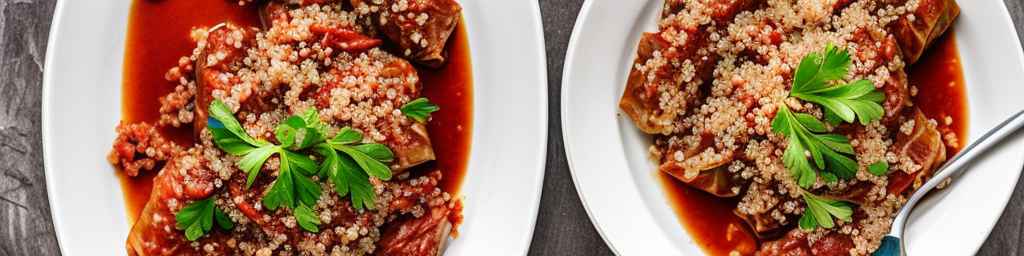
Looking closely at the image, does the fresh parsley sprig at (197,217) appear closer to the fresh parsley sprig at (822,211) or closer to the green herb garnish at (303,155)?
the green herb garnish at (303,155)

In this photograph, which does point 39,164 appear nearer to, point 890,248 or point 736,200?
point 736,200

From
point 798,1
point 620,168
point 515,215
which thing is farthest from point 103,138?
point 798,1

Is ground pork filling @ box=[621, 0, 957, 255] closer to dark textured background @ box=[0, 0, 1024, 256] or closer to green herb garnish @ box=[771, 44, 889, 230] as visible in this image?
green herb garnish @ box=[771, 44, 889, 230]

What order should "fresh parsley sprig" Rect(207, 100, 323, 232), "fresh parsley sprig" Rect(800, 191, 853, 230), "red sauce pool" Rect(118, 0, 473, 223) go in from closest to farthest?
"fresh parsley sprig" Rect(207, 100, 323, 232) < "fresh parsley sprig" Rect(800, 191, 853, 230) < "red sauce pool" Rect(118, 0, 473, 223)

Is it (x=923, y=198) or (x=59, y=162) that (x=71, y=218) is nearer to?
(x=59, y=162)

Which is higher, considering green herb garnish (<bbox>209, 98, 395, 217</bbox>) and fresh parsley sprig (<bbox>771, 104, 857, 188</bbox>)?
green herb garnish (<bbox>209, 98, 395, 217</bbox>)

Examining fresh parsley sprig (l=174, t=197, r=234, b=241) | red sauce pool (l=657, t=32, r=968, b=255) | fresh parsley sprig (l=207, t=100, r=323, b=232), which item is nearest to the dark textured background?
red sauce pool (l=657, t=32, r=968, b=255)

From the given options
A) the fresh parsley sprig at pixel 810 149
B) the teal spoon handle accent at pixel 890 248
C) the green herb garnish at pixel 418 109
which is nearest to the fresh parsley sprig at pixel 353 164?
the green herb garnish at pixel 418 109
